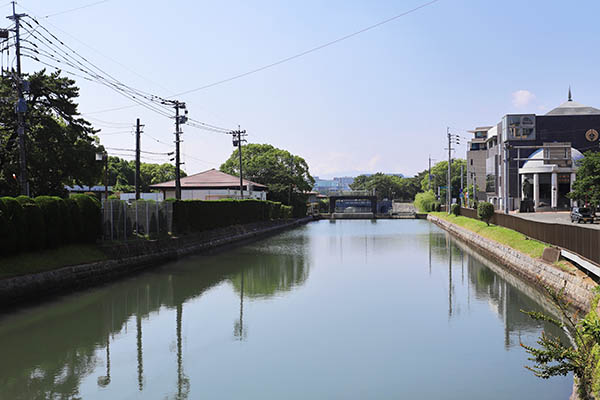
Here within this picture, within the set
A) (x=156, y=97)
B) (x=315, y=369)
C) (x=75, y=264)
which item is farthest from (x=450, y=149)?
(x=315, y=369)

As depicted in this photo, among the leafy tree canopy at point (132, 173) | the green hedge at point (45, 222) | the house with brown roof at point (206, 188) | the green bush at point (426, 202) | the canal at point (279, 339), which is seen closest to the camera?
the canal at point (279, 339)

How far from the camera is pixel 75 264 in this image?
75.4ft

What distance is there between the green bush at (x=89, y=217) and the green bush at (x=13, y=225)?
4631mm

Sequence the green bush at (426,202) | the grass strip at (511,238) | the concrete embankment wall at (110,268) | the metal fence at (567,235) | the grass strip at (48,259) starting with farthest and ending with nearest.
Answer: the green bush at (426,202)
the grass strip at (511,238)
the grass strip at (48,259)
the concrete embankment wall at (110,268)
the metal fence at (567,235)

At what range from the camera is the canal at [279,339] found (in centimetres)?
1152

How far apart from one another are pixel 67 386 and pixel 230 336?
5178mm

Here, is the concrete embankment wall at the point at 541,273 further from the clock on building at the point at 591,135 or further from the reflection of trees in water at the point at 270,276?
the clock on building at the point at 591,135

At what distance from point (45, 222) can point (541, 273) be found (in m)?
21.5

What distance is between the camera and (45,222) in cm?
2239

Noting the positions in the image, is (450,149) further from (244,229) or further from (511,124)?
(244,229)

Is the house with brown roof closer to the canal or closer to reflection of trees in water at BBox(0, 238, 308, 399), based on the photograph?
reflection of trees in water at BBox(0, 238, 308, 399)

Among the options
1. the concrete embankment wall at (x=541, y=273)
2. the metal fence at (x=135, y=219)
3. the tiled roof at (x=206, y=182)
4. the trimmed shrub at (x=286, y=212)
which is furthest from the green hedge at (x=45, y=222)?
the trimmed shrub at (x=286, y=212)

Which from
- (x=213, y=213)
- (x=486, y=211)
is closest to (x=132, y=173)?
(x=213, y=213)

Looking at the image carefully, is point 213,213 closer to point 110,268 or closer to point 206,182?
point 110,268
